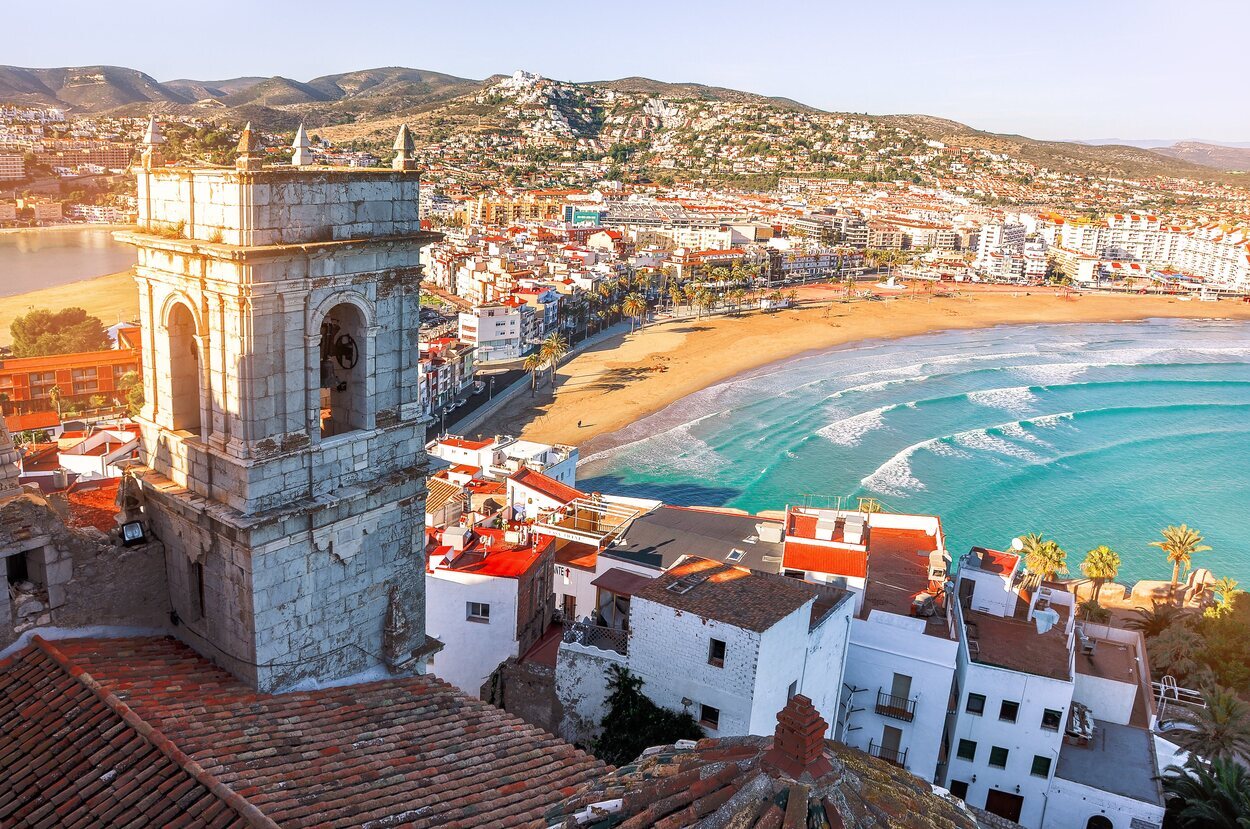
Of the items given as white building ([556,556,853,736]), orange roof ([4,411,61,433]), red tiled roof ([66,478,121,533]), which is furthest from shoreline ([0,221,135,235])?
white building ([556,556,853,736])

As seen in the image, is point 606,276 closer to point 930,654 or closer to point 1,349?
point 1,349

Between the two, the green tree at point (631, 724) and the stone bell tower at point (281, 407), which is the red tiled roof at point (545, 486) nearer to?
the green tree at point (631, 724)

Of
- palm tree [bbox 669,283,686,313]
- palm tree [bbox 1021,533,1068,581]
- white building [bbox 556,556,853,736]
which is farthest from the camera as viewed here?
palm tree [bbox 669,283,686,313]

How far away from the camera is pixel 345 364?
13625 mm

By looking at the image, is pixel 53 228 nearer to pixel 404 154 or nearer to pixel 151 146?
pixel 151 146

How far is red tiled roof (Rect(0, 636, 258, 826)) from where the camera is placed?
9117 mm

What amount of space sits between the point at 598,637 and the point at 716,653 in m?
3.34

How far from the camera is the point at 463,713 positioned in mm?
13117

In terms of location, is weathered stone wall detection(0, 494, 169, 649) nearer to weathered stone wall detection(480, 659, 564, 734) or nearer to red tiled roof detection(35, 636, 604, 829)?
red tiled roof detection(35, 636, 604, 829)

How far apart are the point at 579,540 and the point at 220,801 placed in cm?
2134

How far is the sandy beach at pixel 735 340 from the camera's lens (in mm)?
70688

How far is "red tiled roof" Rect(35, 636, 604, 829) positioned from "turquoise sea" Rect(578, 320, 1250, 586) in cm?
3990

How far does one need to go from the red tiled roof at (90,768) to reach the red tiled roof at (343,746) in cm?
11

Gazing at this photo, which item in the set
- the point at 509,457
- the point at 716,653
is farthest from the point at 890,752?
the point at 509,457
